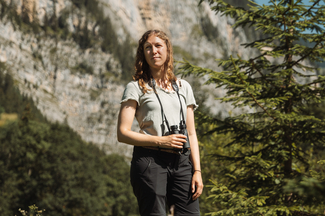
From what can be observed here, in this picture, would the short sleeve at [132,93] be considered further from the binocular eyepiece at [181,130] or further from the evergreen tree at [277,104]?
the evergreen tree at [277,104]

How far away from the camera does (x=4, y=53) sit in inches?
3627

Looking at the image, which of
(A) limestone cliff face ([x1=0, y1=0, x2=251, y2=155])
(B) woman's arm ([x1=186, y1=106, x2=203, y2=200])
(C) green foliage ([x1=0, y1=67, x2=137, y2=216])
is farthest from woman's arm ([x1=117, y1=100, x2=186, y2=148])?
(A) limestone cliff face ([x1=0, y1=0, x2=251, y2=155])

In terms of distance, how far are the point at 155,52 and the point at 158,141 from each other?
0.70 meters

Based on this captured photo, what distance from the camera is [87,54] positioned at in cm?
11738

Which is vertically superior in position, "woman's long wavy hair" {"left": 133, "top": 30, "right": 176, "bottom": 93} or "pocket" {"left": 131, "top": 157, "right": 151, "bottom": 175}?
"woman's long wavy hair" {"left": 133, "top": 30, "right": 176, "bottom": 93}

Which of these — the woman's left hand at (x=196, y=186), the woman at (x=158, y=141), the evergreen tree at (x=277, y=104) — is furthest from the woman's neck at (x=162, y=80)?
the evergreen tree at (x=277, y=104)

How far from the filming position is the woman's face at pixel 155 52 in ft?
7.17

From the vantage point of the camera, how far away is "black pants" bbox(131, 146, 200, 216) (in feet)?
6.29

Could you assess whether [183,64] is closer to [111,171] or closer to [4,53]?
[111,171]

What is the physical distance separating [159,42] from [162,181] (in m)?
1.06

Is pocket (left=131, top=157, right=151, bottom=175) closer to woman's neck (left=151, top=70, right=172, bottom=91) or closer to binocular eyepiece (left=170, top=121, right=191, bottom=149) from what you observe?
binocular eyepiece (left=170, top=121, right=191, bottom=149)

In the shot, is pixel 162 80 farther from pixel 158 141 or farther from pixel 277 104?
pixel 277 104

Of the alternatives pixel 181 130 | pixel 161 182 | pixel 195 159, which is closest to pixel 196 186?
pixel 195 159

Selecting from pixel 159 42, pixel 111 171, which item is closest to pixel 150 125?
pixel 159 42
